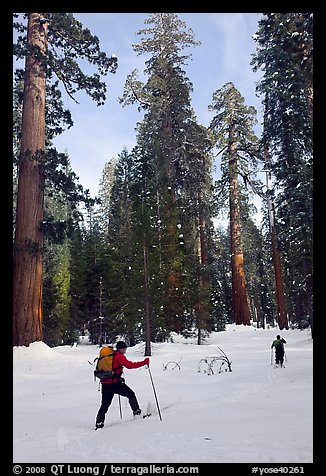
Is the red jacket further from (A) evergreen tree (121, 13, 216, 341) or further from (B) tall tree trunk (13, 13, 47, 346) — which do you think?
(A) evergreen tree (121, 13, 216, 341)

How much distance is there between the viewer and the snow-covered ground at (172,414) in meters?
4.50

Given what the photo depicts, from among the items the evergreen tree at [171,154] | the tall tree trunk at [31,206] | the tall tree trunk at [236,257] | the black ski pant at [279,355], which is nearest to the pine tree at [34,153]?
the tall tree trunk at [31,206]

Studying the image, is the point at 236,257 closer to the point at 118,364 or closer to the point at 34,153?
the point at 34,153

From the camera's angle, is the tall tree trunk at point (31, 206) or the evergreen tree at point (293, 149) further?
the evergreen tree at point (293, 149)

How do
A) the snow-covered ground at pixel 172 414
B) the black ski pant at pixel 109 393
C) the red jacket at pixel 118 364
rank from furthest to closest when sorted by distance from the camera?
the red jacket at pixel 118 364 → the black ski pant at pixel 109 393 → the snow-covered ground at pixel 172 414

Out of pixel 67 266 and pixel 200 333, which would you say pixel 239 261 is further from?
pixel 67 266

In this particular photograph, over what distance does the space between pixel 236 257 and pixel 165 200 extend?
570 cm

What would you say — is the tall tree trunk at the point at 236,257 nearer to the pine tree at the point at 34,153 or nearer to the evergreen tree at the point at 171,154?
the evergreen tree at the point at 171,154

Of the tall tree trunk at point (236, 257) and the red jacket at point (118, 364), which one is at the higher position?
the tall tree trunk at point (236, 257)

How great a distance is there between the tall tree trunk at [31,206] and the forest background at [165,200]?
0.13 ft

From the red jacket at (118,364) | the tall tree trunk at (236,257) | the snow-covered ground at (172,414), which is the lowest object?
the snow-covered ground at (172,414)

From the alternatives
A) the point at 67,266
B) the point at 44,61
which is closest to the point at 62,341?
the point at 67,266

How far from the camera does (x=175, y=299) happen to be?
20.3 meters

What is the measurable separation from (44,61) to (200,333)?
14170 millimetres
